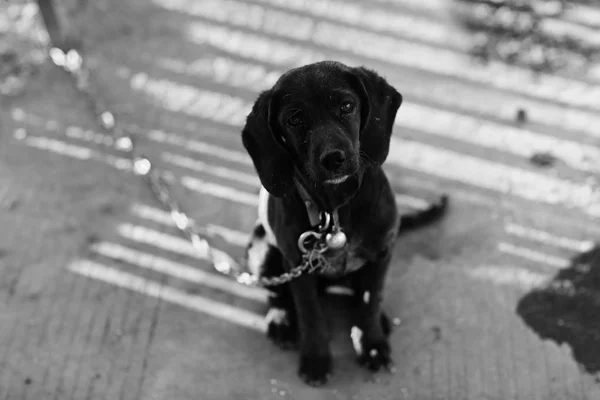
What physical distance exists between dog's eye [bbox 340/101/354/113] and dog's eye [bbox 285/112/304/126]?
163 mm

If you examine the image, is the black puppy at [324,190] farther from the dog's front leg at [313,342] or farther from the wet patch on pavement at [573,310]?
the wet patch on pavement at [573,310]

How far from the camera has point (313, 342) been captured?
3264 mm

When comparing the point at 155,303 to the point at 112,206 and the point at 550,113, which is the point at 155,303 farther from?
the point at 550,113

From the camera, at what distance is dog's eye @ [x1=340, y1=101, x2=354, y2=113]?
2619mm

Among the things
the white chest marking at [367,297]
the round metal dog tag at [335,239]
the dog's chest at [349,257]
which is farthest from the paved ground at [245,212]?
the round metal dog tag at [335,239]

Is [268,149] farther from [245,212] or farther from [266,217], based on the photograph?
[245,212]

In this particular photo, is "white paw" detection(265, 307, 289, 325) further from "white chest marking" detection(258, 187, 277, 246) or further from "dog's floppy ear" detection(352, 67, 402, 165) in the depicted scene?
"dog's floppy ear" detection(352, 67, 402, 165)

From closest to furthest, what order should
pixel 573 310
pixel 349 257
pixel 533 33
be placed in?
pixel 349 257 < pixel 573 310 < pixel 533 33

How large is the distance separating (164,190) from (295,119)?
1.69 metres

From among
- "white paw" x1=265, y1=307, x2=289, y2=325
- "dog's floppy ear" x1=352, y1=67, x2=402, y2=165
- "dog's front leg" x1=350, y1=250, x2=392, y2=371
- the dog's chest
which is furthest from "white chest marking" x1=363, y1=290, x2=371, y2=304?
"dog's floppy ear" x1=352, y1=67, x2=402, y2=165

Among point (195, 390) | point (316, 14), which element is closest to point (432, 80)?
point (316, 14)

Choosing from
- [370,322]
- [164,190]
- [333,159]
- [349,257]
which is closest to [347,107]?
[333,159]

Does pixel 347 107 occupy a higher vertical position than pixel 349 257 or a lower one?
higher

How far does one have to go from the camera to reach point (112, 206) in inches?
160
